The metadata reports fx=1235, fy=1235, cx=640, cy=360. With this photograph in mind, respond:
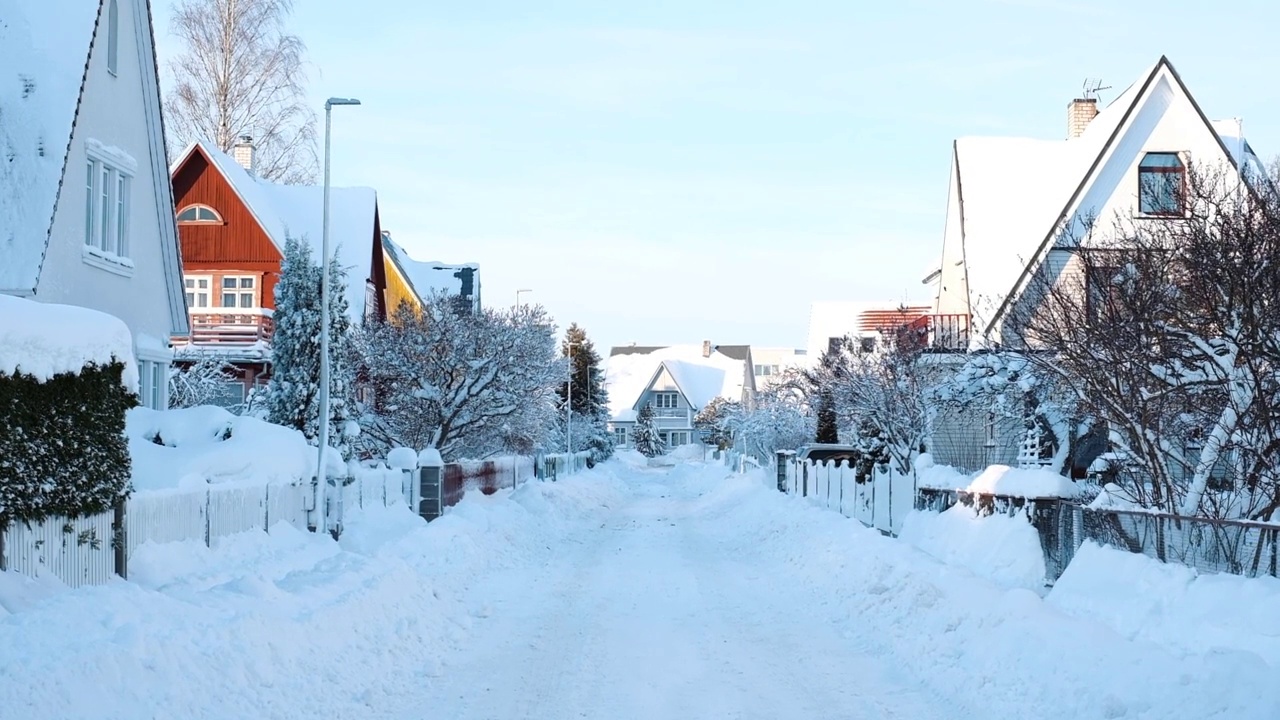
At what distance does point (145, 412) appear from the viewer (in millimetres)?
18750

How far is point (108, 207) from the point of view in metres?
20.4

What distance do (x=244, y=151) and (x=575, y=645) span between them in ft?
116

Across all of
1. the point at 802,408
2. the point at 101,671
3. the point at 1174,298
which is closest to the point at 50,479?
the point at 101,671

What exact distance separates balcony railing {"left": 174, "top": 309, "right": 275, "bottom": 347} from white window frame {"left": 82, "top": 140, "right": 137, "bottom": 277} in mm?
15630

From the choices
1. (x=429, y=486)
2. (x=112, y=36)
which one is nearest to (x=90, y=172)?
(x=112, y=36)

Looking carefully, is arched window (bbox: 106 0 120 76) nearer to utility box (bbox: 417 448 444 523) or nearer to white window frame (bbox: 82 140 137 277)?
white window frame (bbox: 82 140 137 277)

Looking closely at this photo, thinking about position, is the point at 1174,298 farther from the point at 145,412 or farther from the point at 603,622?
the point at 145,412

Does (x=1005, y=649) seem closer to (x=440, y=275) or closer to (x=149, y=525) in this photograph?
(x=149, y=525)

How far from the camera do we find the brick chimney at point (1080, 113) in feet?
126

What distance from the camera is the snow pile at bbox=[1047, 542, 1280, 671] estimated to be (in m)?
8.75

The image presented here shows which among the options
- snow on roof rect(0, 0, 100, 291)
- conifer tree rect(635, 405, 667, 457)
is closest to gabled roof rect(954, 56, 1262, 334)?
snow on roof rect(0, 0, 100, 291)

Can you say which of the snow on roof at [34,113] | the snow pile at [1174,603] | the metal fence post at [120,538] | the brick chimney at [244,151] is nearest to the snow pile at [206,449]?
the metal fence post at [120,538]

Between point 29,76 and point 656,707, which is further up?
point 29,76

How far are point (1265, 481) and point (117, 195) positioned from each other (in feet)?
57.9
